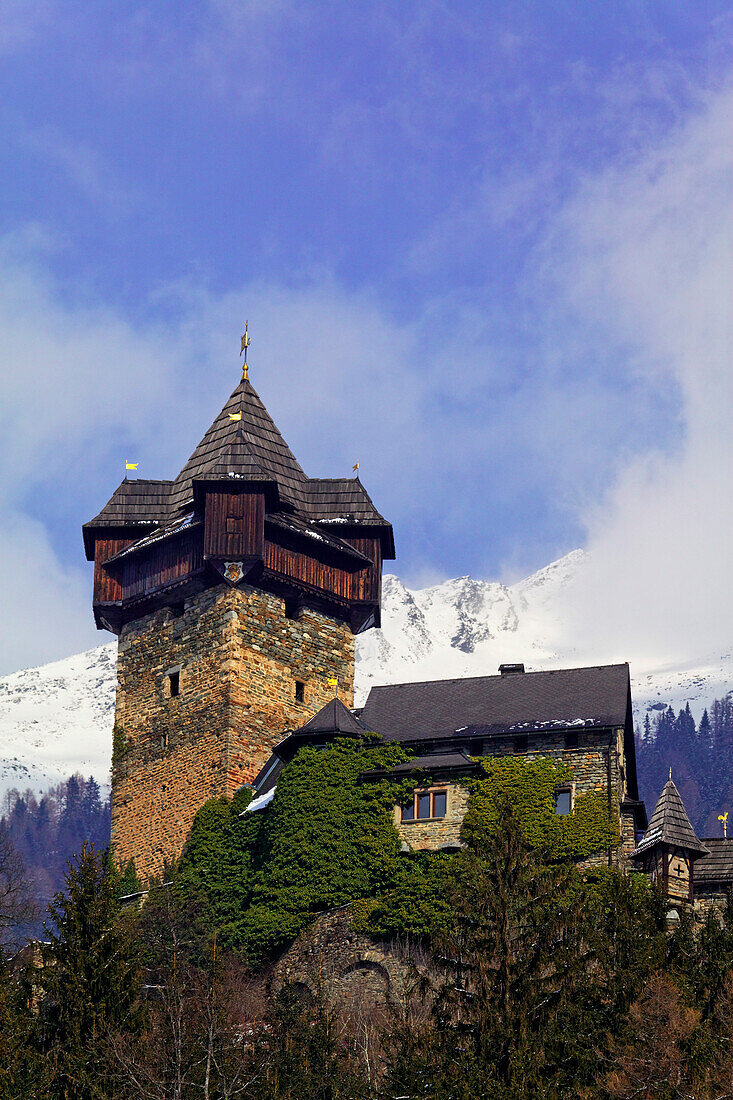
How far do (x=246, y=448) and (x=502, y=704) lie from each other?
44.5 ft

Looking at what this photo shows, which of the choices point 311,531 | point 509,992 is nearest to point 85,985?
point 509,992

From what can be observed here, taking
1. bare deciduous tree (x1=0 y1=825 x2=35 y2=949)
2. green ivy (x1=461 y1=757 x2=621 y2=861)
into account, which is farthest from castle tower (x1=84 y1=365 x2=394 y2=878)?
green ivy (x1=461 y1=757 x2=621 y2=861)

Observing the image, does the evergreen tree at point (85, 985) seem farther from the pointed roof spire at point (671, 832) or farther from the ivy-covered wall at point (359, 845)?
the pointed roof spire at point (671, 832)

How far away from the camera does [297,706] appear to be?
61.5 m

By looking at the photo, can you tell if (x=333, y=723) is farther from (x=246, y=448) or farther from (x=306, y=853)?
(x=246, y=448)

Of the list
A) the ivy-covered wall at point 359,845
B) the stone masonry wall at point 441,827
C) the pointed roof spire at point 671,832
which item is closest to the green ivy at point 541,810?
the ivy-covered wall at point 359,845

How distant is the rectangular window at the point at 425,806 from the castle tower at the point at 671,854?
530 centimetres

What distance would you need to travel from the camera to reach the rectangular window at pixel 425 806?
5303 cm

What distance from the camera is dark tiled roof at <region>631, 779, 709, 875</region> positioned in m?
52.5

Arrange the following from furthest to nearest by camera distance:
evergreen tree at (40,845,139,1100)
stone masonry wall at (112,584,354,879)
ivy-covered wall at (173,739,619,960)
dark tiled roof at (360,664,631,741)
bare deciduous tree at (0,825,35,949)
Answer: stone masonry wall at (112,584,354,879) → dark tiled roof at (360,664,631,741) → ivy-covered wall at (173,739,619,960) → bare deciduous tree at (0,825,35,949) → evergreen tree at (40,845,139,1100)

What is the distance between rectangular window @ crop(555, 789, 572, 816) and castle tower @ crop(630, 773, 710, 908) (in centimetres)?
216

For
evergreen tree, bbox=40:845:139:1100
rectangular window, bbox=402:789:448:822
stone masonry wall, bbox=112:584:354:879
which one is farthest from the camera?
stone masonry wall, bbox=112:584:354:879

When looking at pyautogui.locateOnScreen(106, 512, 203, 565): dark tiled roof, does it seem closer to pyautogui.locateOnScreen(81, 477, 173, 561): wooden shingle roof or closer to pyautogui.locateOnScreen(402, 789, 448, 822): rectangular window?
pyautogui.locateOnScreen(81, 477, 173, 561): wooden shingle roof

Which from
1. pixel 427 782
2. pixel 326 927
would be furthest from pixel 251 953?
pixel 427 782
